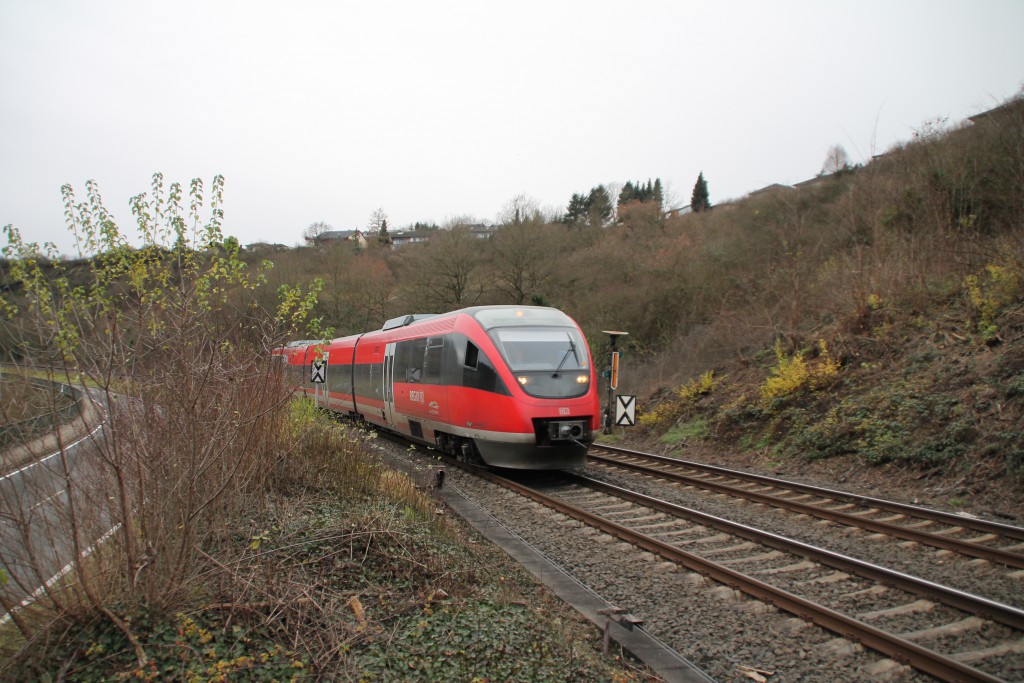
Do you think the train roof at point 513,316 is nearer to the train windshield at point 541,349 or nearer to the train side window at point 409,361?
the train windshield at point 541,349

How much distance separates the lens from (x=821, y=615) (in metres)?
4.82

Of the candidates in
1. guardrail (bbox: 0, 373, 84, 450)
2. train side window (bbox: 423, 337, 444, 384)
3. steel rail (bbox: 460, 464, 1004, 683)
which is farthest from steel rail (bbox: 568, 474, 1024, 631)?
guardrail (bbox: 0, 373, 84, 450)

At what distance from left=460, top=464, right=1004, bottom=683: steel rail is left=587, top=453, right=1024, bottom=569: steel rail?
2221mm

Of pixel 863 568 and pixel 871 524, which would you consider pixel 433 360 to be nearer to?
pixel 871 524

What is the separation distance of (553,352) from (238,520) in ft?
20.1

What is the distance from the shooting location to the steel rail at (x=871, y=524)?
19.5ft

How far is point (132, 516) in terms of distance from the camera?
407cm

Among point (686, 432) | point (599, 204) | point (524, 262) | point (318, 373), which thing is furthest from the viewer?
point (599, 204)

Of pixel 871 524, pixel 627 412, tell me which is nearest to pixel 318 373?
pixel 627 412

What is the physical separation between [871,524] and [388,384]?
34.4 ft

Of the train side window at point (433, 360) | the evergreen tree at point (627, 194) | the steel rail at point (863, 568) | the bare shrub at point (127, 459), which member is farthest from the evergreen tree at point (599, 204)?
the bare shrub at point (127, 459)

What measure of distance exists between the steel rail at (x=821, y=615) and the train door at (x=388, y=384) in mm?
8157

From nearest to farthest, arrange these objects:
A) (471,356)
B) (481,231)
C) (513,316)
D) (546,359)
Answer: (546,359) < (471,356) < (513,316) < (481,231)

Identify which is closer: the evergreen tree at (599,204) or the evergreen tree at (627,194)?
the evergreen tree at (599,204)
